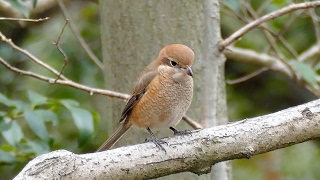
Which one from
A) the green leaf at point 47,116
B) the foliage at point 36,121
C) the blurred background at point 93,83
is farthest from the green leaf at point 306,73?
the green leaf at point 47,116

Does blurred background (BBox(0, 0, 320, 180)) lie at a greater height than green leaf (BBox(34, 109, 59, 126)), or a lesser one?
greater

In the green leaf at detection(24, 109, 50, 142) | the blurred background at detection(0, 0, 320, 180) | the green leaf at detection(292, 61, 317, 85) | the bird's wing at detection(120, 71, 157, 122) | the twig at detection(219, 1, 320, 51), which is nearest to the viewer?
the twig at detection(219, 1, 320, 51)

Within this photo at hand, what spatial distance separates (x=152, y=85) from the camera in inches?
138

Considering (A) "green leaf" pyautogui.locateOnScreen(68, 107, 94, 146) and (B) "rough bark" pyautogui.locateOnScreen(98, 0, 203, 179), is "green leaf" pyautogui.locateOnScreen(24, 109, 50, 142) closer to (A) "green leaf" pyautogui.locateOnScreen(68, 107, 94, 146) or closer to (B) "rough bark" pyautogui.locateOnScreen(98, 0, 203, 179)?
(A) "green leaf" pyautogui.locateOnScreen(68, 107, 94, 146)

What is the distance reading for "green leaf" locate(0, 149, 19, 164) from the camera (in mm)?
3570

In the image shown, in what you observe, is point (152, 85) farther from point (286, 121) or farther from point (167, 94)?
point (286, 121)

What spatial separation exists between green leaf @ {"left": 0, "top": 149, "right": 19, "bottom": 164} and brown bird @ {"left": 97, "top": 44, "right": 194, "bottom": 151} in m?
0.73

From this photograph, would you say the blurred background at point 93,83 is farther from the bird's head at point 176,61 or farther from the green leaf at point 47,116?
the bird's head at point 176,61

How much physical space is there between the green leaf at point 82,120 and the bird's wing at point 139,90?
21 centimetres

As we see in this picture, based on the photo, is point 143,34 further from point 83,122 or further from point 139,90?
point 83,122

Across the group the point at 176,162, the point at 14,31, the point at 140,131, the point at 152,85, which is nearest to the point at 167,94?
the point at 152,85

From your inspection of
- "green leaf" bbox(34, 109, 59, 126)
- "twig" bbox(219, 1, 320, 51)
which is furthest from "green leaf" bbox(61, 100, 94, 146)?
"twig" bbox(219, 1, 320, 51)

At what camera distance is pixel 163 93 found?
11.4ft

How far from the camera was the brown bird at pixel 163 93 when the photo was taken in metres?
3.41
